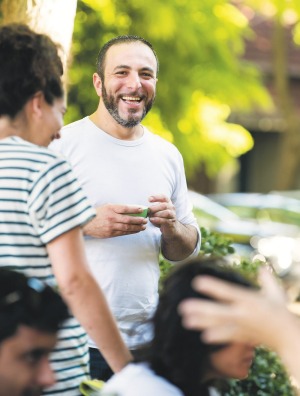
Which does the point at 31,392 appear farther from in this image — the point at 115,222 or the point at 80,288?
the point at 115,222

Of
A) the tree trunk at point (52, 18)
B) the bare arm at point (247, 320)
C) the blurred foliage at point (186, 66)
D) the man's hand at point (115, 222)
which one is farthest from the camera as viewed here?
the blurred foliage at point (186, 66)

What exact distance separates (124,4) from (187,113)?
6.23ft

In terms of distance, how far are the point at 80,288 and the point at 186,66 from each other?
11.2 meters

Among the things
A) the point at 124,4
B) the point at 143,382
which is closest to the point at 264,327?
the point at 143,382

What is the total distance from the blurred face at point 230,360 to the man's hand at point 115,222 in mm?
1146

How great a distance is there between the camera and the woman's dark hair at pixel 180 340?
279cm

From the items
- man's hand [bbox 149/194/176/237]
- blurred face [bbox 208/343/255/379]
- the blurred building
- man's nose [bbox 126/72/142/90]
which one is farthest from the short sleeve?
the blurred building

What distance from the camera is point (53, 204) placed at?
301 centimetres

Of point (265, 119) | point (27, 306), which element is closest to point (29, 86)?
point (27, 306)

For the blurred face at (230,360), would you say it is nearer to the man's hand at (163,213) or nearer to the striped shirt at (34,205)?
the striped shirt at (34,205)

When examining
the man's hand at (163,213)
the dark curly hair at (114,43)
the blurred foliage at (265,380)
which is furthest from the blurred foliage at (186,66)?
the man's hand at (163,213)

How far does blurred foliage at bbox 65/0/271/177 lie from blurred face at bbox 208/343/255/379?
9819 mm

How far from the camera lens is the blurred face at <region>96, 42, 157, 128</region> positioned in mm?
4469

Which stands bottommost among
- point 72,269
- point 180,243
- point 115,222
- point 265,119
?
point 265,119
